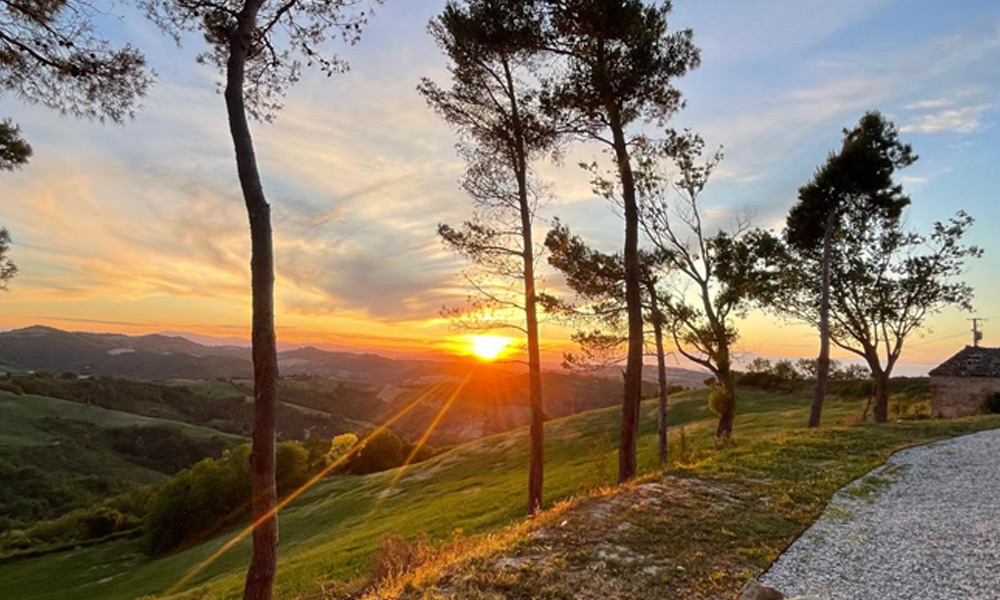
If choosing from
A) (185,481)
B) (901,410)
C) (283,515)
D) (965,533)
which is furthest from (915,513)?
(185,481)

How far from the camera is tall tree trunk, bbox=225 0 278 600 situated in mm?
6766

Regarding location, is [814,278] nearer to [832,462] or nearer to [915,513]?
[832,462]

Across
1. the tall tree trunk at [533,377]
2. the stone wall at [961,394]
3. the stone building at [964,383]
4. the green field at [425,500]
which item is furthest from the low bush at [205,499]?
the stone building at [964,383]

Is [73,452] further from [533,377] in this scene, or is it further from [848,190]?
[848,190]

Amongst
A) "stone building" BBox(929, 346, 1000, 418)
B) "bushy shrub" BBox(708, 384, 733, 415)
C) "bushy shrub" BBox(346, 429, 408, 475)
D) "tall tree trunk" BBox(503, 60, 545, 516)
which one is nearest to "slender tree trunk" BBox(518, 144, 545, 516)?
"tall tree trunk" BBox(503, 60, 545, 516)

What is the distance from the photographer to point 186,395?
513ft

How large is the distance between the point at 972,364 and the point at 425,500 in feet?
122

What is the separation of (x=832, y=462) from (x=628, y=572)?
10806mm

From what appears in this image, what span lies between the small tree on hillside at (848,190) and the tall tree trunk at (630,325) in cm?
1395

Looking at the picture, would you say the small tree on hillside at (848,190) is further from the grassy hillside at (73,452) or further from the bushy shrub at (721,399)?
the grassy hillside at (73,452)

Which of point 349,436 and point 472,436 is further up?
point 349,436

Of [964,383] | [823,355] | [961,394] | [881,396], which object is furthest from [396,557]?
[964,383]

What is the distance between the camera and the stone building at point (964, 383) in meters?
32.4

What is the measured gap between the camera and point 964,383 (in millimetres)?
33156
